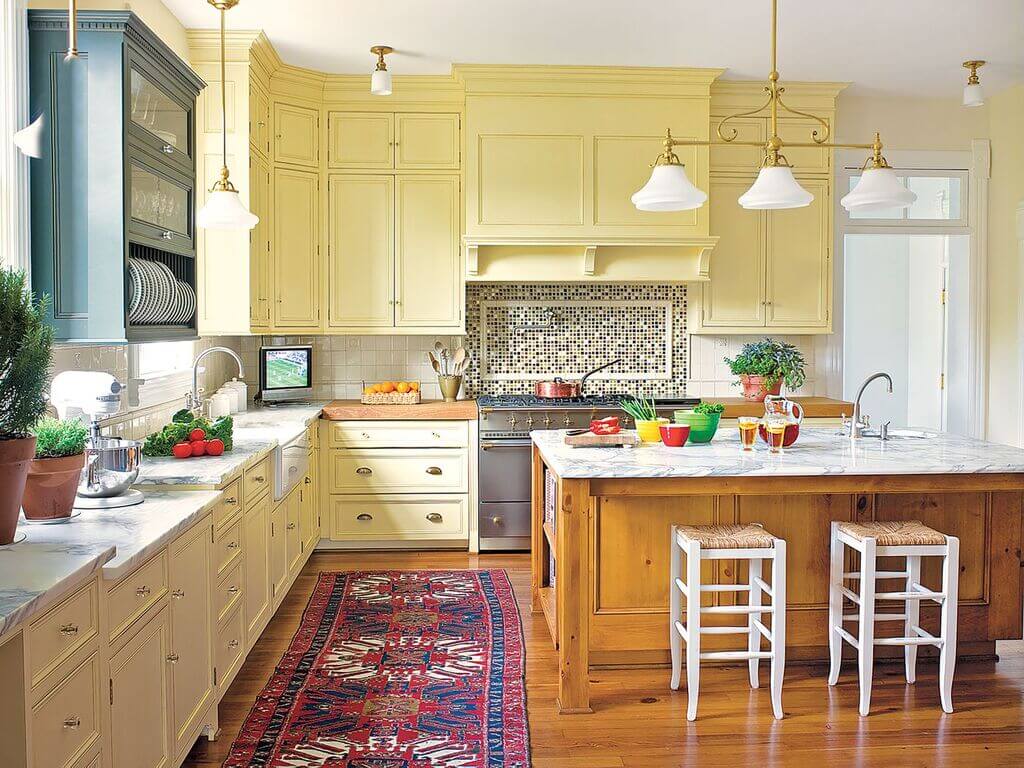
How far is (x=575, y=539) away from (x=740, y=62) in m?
3.39

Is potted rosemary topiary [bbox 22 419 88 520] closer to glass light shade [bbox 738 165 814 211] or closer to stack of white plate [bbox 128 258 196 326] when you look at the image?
stack of white plate [bbox 128 258 196 326]

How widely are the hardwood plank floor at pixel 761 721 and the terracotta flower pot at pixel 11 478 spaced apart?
1155 millimetres

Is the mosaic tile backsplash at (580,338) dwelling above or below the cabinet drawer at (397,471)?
above

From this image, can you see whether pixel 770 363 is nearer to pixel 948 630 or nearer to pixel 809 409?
pixel 809 409

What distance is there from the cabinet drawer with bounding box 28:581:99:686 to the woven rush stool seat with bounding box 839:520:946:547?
248cm

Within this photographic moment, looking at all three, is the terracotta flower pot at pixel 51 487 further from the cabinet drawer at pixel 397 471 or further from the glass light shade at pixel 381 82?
the glass light shade at pixel 381 82

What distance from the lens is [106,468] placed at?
277 centimetres

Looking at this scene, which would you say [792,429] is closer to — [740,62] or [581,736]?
[581,736]

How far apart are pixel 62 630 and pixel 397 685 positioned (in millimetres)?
1863

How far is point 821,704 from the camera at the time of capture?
3.42 meters

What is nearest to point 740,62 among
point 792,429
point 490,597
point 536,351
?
point 536,351

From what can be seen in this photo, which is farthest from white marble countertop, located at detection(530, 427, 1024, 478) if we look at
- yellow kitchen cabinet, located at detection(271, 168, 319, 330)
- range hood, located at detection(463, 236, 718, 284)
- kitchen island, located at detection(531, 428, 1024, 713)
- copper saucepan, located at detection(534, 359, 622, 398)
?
yellow kitchen cabinet, located at detection(271, 168, 319, 330)

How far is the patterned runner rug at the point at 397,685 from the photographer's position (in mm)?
3031

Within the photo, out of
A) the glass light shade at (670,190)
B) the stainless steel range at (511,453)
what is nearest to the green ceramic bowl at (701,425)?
the glass light shade at (670,190)
